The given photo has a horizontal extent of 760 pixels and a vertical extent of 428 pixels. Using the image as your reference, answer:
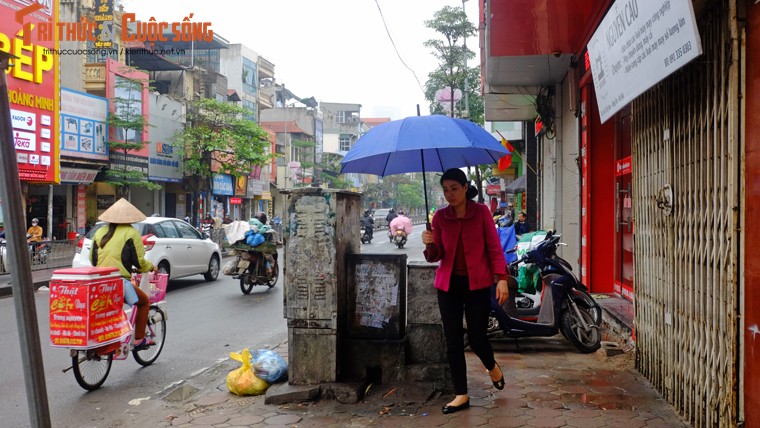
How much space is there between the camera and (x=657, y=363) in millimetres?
4781

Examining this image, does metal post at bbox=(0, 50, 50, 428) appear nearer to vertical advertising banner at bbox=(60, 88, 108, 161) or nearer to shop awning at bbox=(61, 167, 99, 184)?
vertical advertising banner at bbox=(60, 88, 108, 161)

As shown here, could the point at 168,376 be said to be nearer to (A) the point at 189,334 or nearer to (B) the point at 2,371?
(B) the point at 2,371

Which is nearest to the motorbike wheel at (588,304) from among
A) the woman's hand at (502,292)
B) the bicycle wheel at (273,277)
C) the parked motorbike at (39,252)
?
the woman's hand at (502,292)

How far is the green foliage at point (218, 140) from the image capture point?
29625mm

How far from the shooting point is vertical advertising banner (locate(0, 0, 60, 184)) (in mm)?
18375

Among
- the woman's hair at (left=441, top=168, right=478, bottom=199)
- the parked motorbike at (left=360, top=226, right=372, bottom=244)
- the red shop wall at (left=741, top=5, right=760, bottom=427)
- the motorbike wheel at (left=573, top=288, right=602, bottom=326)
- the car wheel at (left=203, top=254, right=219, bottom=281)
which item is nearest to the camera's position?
the red shop wall at (left=741, top=5, right=760, bottom=427)

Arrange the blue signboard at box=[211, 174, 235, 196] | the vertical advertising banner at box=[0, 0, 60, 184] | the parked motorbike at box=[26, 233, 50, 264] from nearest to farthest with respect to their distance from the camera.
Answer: the parked motorbike at box=[26, 233, 50, 264], the vertical advertising banner at box=[0, 0, 60, 184], the blue signboard at box=[211, 174, 235, 196]

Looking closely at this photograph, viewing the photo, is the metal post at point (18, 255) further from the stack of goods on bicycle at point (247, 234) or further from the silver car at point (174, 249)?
the stack of goods on bicycle at point (247, 234)

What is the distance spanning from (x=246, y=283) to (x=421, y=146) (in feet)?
28.0

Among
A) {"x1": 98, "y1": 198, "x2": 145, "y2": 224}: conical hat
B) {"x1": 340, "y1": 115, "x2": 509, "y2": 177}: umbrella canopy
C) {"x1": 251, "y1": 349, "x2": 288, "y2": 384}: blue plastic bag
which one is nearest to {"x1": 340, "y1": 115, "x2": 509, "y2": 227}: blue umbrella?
{"x1": 340, "y1": 115, "x2": 509, "y2": 177}: umbrella canopy

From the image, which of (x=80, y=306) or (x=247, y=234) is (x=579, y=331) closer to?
(x=80, y=306)

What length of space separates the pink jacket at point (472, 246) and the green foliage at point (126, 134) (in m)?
21.5

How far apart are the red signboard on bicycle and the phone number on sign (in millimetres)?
4523

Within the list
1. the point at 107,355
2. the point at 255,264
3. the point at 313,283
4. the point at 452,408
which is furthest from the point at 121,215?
the point at 255,264
